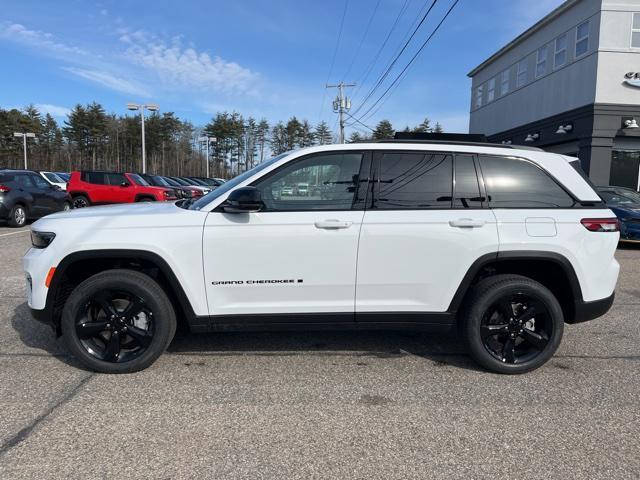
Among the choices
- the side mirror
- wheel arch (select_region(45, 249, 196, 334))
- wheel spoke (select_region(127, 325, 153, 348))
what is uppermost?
the side mirror

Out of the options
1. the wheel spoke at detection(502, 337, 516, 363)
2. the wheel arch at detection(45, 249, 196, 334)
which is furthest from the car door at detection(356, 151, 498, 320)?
the wheel arch at detection(45, 249, 196, 334)

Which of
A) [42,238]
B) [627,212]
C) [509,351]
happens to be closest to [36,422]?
[42,238]

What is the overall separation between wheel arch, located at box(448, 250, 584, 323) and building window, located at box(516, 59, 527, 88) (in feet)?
82.1

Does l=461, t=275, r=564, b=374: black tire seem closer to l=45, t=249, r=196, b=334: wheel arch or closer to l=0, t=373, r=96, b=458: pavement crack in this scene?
l=45, t=249, r=196, b=334: wheel arch

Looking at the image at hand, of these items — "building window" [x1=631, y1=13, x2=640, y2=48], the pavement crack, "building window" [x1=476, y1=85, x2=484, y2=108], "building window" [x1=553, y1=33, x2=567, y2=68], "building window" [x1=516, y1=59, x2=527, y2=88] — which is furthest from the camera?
"building window" [x1=476, y1=85, x2=484, y2=108]

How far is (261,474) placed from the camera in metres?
2.54

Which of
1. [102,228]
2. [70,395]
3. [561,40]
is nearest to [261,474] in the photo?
[70,395]

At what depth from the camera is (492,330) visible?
3809 mm

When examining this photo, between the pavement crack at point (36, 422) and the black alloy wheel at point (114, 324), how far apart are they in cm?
26

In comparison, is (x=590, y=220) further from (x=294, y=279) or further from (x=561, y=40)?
(x=561, y=40)

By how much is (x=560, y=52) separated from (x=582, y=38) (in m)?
1.83

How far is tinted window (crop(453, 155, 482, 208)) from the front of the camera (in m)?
3.77

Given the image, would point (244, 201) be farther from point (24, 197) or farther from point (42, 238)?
point (24, 197)

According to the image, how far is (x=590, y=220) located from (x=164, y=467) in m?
3.51
